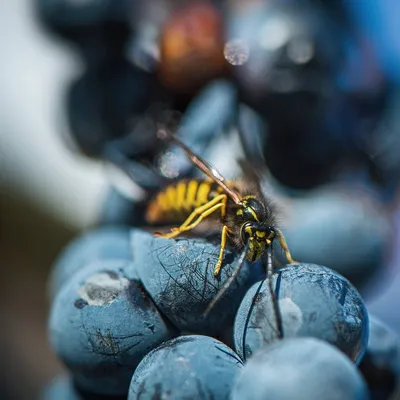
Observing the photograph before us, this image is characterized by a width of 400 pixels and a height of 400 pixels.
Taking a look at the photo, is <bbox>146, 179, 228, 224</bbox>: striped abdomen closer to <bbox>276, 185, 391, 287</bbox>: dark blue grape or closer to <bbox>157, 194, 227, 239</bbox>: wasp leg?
<bbox>157, 194, 227, 239</bbox>: wasp leg

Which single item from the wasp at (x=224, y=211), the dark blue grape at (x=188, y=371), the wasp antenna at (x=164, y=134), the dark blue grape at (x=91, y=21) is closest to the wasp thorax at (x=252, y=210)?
the wasp at (x=224, y=211)

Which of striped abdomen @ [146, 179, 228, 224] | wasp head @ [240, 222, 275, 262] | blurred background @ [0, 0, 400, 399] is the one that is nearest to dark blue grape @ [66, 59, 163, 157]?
blurred background @ [0, 0, 400, 399]

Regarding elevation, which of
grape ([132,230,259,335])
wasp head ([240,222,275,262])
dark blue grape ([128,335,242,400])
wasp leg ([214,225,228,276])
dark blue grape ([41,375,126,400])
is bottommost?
dark blue grape ([41,375,126,400])

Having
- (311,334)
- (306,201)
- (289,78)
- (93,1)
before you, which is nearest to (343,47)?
(289,78)

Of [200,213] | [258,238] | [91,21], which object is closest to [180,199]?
[200,213]

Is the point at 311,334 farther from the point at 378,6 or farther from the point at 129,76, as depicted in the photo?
the point at 378,6

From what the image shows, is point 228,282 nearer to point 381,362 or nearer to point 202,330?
point 202,330

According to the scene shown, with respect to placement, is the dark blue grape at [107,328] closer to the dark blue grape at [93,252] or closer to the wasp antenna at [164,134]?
the dark blue grape at [93,252]
